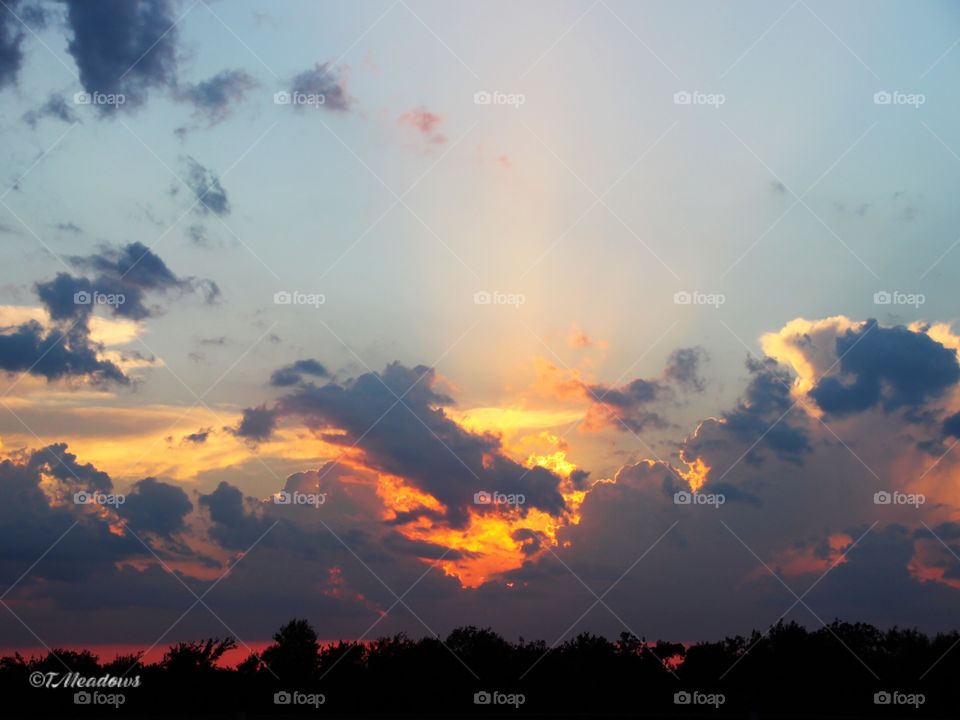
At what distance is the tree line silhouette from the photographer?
55.3 meters

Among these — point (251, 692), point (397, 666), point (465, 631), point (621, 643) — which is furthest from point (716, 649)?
point (251, 692)

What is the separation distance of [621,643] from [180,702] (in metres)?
42.9

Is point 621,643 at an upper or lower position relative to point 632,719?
upper

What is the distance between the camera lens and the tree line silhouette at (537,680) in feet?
181

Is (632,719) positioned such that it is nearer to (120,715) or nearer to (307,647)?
(120,715)

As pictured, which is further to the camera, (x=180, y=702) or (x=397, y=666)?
(x=397, y=666)

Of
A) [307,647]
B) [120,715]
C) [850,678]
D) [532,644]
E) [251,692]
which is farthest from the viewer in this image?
[532,644]

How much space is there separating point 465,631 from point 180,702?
3646 cm

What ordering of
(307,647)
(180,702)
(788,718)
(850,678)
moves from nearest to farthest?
(788,718), (180,702), (850,678), (307,647)

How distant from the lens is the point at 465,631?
89.2 meters

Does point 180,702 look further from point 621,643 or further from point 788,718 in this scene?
point 621,643

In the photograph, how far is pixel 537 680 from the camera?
71.1m

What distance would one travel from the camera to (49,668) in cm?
5991

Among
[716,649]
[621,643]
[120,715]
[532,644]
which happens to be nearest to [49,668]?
[120,715]
